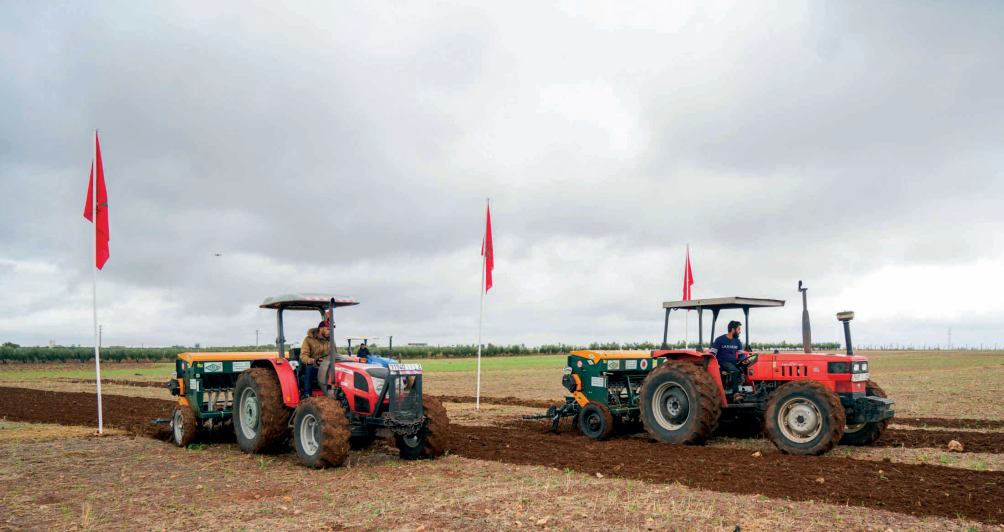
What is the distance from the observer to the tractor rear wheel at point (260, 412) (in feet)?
35.0

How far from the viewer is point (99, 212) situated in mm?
15117

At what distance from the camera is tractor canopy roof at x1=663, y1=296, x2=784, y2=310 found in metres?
12.1

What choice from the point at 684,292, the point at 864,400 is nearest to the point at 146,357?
the point at 684,292

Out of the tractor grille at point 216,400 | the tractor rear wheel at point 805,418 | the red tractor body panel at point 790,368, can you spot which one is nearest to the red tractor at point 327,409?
the tractor grille at point 216,400

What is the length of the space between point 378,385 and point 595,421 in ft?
15.1

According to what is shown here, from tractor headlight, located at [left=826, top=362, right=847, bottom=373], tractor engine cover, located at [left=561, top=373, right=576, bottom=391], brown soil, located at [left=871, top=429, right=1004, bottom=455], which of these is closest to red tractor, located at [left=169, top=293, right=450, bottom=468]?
tractor engine cover, located at [left=561, top=373, right=576, bottom=391]

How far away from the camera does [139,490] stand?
840cm

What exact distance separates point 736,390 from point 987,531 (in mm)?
5948

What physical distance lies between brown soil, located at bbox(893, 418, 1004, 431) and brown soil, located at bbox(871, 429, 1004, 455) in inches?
56.9

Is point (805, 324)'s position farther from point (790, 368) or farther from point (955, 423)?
point (955, 423)

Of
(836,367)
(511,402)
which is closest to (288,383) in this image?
(836,367)

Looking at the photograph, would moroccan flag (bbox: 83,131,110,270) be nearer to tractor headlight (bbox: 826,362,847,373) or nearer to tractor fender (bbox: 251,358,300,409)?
tractor fender (bbox: 251,358,300,409)

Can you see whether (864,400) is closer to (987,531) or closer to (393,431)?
(987,531)

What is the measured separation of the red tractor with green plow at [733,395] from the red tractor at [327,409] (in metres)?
3.53
